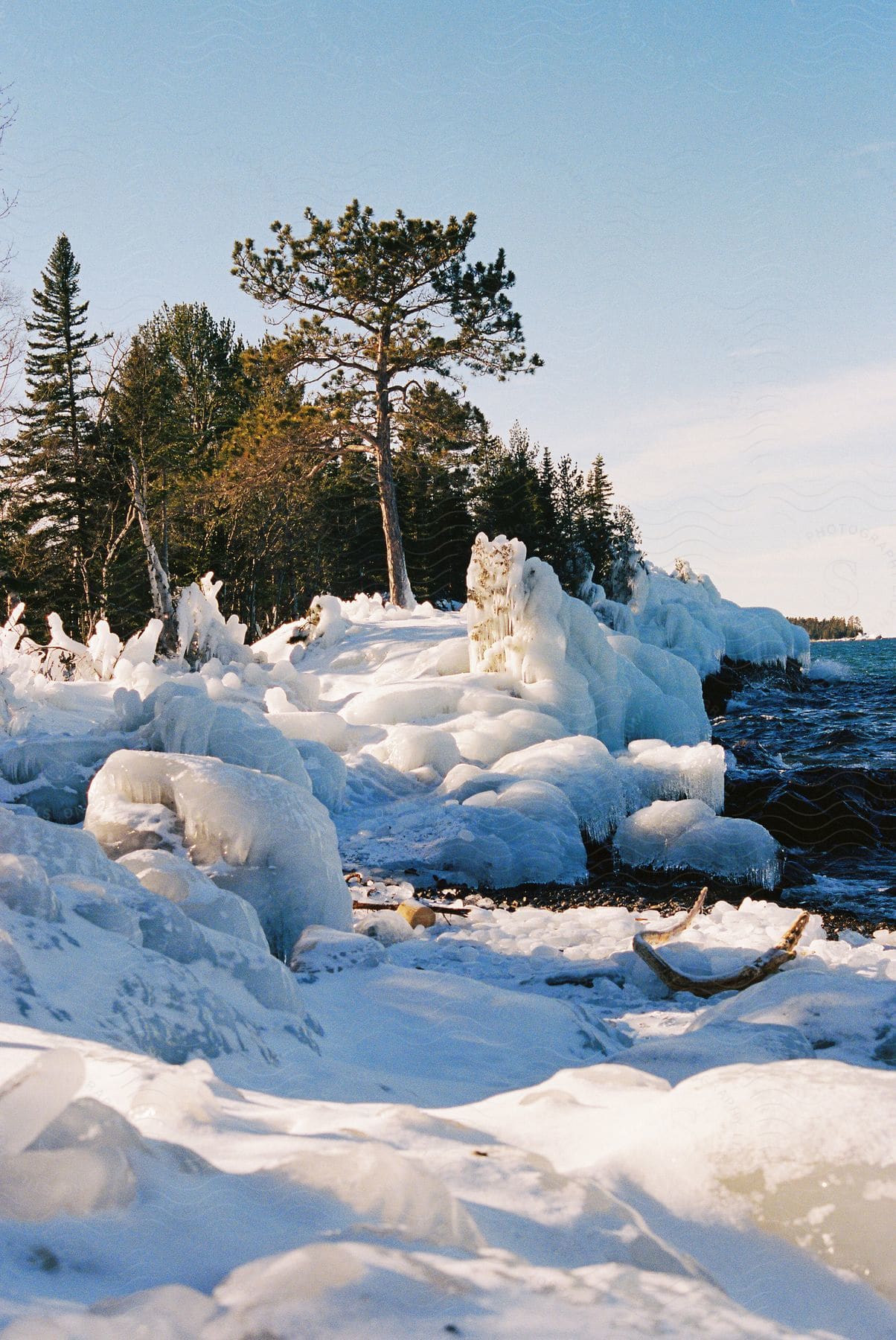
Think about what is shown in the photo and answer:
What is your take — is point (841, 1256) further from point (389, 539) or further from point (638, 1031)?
point (389, 539)

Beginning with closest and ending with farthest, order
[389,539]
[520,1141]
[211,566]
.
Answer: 1. [520,1141]
2. [389,539]
3. [211,566]

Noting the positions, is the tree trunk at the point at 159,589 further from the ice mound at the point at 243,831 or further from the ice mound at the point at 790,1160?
the ice mound at the point at 790,1160

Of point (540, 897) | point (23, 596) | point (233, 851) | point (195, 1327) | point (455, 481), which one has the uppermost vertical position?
point (455, 481)

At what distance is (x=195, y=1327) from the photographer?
1.11m

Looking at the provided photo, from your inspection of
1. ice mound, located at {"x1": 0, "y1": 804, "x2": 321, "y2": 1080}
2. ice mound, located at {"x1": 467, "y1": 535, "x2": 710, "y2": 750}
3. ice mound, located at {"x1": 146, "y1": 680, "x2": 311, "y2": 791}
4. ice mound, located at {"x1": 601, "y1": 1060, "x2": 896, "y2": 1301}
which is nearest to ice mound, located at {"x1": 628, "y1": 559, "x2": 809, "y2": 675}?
ice mound, located at {"x1": 467, "y1": 535, "x2": 710, "y2": 750}

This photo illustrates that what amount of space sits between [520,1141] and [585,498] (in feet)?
128

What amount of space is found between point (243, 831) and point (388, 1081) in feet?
9.97

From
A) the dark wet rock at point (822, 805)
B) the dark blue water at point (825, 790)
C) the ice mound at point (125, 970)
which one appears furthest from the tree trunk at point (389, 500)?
the ice mound at point (125, 970)

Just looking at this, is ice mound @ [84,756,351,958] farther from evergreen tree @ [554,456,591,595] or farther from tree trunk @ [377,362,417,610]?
evergreen tree @ [554,456,591,595]

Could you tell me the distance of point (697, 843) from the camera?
921 cm

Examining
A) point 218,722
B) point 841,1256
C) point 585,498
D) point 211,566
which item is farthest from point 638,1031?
point 585,498

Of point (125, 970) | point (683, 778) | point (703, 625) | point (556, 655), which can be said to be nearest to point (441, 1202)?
point (125, 970)

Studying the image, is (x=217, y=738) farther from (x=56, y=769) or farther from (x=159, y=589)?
(x=159, y=589)

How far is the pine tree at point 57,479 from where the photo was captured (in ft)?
Result: 88.4
